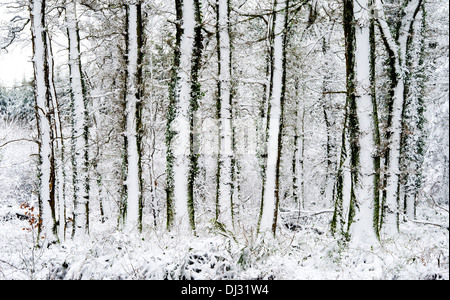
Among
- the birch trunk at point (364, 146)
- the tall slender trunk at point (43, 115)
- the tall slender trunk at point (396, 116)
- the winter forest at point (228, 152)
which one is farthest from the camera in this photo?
the tall slender trunk at point (396, 116)

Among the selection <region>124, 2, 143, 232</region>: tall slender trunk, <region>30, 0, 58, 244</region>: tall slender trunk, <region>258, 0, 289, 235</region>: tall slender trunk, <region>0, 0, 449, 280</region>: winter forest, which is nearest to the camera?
<region>0, 0, 449, 280</region>: winter forest

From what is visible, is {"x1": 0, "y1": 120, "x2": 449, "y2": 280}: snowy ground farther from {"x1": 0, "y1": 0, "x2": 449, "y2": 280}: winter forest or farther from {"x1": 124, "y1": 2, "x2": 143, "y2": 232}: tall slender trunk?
{"x1": 124, "y1": 2, "x2": 143, "y2": 232}: tall slender trunk

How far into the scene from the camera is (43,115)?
279 inches

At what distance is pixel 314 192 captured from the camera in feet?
77.6

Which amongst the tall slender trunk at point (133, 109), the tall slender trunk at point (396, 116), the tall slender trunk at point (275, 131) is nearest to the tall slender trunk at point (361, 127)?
the tall slender trunk at point (275, 131)

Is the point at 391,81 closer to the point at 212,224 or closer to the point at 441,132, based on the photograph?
the point at 441,132

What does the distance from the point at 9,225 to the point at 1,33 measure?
12.3 metres

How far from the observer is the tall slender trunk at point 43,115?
7102 millimetres

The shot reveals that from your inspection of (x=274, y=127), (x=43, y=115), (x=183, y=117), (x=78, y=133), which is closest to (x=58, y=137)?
(x=43, y=115)

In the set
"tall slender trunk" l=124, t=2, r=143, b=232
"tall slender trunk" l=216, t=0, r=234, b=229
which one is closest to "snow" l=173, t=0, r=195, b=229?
"tall slender trunk" l=124, t=2, r=143, b=232

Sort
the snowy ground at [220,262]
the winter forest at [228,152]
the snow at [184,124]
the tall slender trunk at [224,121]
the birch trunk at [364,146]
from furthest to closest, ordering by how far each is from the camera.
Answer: the tall slender trunk at [224,121], the snow at [184,124], the birch trunk at [364,146], the winter forest at [228,152], the snowy ground at [220,262]

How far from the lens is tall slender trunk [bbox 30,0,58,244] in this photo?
710cm

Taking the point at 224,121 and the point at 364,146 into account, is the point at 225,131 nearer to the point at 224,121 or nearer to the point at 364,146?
the point at 224,121

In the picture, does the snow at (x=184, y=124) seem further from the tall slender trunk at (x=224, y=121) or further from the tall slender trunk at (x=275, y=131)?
the tall slender trunk at (x=224, y=121)
